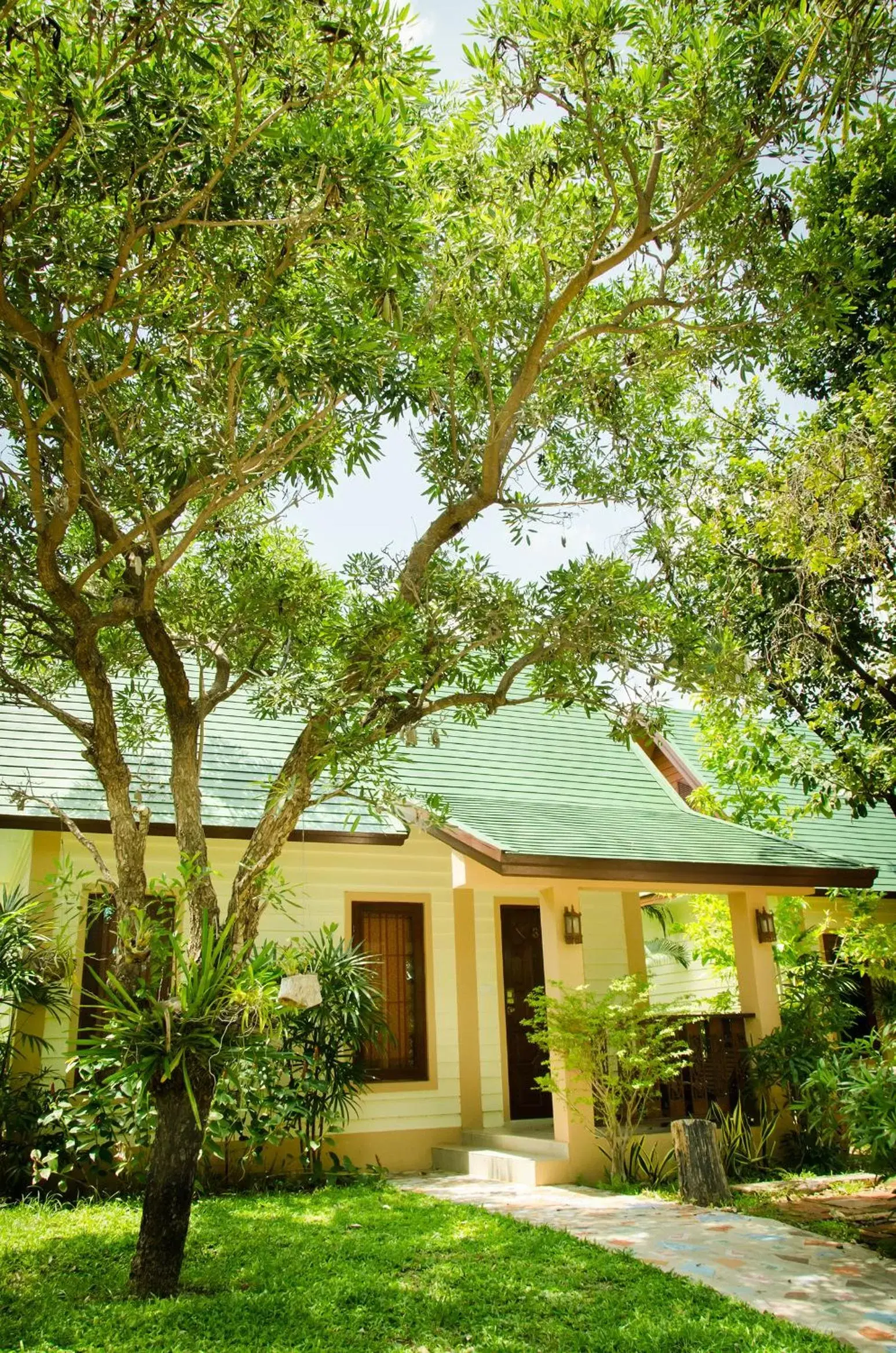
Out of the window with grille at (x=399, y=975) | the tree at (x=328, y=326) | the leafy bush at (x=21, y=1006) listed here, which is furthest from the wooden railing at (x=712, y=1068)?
the leafy bush at (x=21, y=1006)

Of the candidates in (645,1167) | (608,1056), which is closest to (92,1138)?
(608,1056)

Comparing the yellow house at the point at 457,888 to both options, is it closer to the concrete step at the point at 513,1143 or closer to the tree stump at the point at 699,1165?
the concrete step at the point at 513,1143

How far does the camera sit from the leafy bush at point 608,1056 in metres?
9.15

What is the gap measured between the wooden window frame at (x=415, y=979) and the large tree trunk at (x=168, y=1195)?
536cm

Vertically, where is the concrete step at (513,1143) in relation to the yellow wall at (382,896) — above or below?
below

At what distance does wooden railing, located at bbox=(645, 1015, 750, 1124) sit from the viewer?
10.5 metres

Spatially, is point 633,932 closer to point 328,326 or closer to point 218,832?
point 218,832

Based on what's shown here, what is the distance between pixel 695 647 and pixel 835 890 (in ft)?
23.2

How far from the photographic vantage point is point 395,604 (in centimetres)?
630

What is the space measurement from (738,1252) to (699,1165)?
65.0 inches

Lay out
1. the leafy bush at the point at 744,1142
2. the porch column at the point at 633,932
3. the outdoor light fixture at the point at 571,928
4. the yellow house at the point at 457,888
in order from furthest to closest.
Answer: the porch column at the point at 633,932 → the outdoor light fixture at the point at 571,928 → the yellow house at the point at 457,888 → the leafy bush at the point at 744,1142

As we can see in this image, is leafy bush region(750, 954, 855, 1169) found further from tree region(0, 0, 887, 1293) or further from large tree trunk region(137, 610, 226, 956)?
large tree trunk region(137, 610, 226, 956)

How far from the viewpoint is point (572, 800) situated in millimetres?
13398

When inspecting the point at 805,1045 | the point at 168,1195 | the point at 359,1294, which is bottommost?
the point at 359,1294
